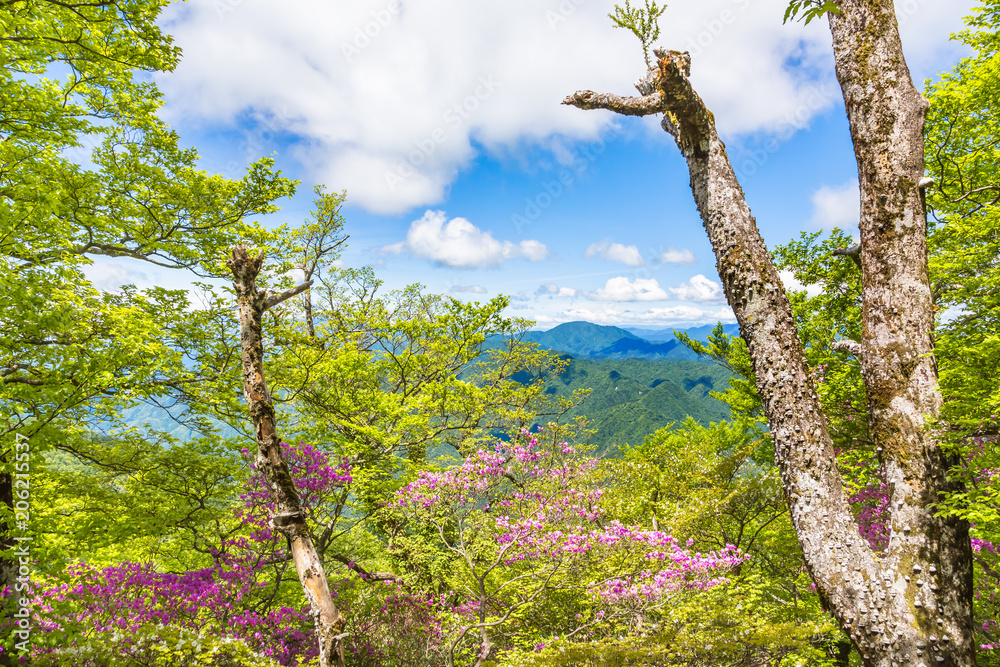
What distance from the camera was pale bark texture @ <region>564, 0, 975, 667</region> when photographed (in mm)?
2900

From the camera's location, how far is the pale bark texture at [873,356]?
2.90 meters

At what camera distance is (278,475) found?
4023mm

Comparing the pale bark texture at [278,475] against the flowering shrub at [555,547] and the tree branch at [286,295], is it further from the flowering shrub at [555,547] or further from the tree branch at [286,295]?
the flowering shrub at [555,547]

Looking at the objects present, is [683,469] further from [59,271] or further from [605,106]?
[59,271]

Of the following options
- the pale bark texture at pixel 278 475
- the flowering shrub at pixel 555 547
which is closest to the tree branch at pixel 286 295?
the pale bark texture at pixel 278 475

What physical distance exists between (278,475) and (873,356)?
214 inches

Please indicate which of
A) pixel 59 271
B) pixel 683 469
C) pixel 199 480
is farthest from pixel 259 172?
pixel 683 469

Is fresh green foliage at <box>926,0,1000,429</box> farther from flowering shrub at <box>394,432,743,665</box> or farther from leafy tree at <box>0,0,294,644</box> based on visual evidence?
leafy tree at <box>0,0,294,644</box>

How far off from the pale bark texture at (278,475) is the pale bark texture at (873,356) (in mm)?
3907

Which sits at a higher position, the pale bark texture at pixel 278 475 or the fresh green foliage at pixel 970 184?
the fresh green foliage at pixel 970 184

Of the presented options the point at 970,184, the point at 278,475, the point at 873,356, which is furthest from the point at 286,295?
the point at 970,184

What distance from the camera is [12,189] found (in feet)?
16.1

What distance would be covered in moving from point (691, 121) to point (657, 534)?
6274mm

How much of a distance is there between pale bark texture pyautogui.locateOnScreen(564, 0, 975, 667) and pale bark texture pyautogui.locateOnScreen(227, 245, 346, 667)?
3.91 meters
